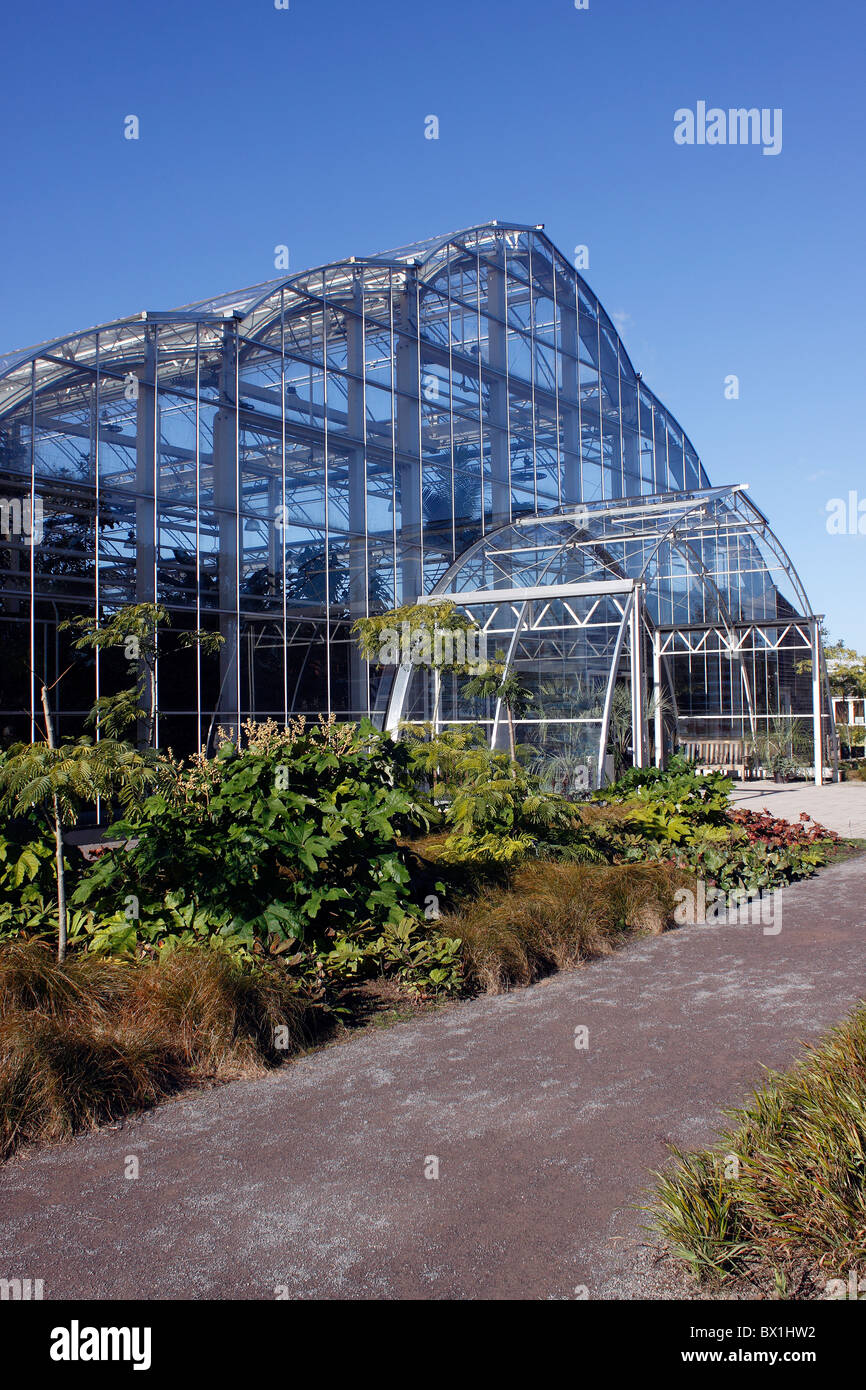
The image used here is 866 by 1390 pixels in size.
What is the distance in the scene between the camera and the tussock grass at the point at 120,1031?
497 centimetres

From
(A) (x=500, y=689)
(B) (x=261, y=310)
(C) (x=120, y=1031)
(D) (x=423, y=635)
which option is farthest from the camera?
(B) (x=261, y=310)

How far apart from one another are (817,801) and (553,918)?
14306 mm

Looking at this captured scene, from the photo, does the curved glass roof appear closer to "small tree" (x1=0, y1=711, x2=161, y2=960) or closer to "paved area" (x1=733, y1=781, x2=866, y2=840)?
"small tree" (x1=0, y1=711, x2=161, y2=960)

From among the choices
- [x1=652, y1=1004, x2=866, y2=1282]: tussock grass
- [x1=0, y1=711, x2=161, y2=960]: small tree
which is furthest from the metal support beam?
[x1=652, y1=1004, x2=866, y2=1282]: tussock grass

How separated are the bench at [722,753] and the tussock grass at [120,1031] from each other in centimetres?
2250

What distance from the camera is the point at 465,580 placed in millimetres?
22516

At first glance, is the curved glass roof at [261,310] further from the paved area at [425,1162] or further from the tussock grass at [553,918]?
the paved area at [425,1162]

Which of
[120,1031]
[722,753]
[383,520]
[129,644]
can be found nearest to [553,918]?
[120,1031]

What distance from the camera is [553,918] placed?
27.4 ft

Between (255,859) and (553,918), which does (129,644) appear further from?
(553,918)

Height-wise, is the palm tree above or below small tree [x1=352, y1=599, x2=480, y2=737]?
below

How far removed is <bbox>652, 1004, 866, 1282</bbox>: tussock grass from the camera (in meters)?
3.62

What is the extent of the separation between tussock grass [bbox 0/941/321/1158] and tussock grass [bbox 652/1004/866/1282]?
8.50ft
